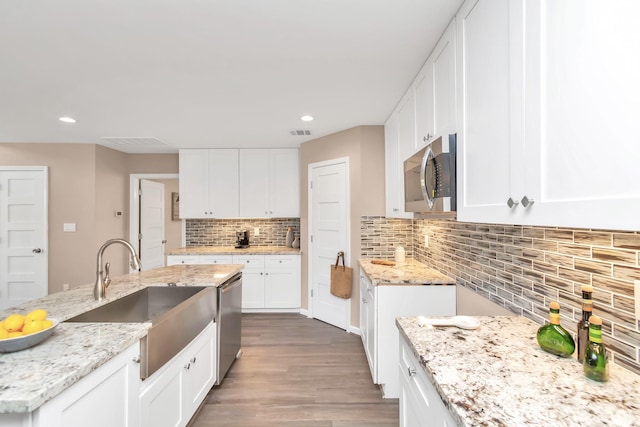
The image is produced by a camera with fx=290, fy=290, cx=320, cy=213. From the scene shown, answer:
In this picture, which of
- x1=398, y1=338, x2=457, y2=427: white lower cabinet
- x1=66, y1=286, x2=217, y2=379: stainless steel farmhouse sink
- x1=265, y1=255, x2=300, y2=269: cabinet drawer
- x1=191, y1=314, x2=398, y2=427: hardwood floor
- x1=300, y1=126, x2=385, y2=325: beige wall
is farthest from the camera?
x1=265, y1=255, x2=300, y2=269: cabinet drawer

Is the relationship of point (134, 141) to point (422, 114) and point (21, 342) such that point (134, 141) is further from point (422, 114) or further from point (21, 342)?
point (422, 114)

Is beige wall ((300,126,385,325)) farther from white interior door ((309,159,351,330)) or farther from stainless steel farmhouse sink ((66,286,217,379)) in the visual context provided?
stainless steel farmhouse sink ((66,286,217,379))

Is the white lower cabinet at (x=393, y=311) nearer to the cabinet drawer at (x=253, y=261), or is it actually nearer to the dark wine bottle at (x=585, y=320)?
the dark wine bottle at (x=585, y=320)

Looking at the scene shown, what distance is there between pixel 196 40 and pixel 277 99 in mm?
941

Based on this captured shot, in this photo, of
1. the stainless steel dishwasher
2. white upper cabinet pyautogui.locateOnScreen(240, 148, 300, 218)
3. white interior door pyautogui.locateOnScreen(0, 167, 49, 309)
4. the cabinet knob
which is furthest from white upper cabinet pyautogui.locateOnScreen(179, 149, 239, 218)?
the cabinet knob

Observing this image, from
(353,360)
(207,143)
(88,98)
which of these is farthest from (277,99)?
(353,360)

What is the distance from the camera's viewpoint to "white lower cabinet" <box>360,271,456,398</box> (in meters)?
2.09

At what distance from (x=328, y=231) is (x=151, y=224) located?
10.9 feet

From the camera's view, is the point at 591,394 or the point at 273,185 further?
the point at 273,185

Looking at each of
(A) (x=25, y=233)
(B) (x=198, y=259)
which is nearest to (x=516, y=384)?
(B) (x=198, y=259)

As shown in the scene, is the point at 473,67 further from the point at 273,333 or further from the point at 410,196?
the point at 273,333

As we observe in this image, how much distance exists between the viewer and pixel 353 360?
273 centimetres

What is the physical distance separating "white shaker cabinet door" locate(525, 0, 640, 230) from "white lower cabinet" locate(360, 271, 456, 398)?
4.37 feet

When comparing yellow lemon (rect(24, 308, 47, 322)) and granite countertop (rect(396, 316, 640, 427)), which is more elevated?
yellow lemon (rect(24, 308, 47, 322))
